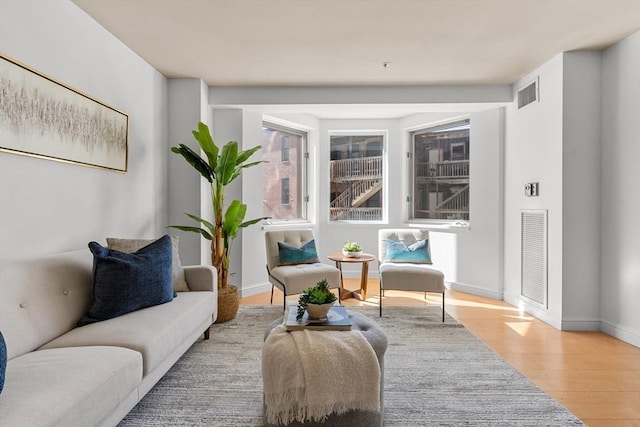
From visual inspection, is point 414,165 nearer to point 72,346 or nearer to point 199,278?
point 199,278

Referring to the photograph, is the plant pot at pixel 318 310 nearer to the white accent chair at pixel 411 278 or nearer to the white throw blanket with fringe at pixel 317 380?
the white throw blanket with fringe at pixel 317 380

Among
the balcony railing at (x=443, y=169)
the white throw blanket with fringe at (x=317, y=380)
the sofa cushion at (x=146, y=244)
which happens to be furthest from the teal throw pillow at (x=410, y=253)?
the white throw blanket with fringe at (x=317, y=380)

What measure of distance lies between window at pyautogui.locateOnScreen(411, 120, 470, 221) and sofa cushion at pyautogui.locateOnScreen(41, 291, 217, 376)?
3.88m

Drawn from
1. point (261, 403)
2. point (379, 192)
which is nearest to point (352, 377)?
point (261, 403)

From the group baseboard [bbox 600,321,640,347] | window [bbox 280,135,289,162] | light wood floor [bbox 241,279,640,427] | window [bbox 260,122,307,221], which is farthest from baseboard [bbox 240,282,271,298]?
baseboard [bbox 600,321,640,347]

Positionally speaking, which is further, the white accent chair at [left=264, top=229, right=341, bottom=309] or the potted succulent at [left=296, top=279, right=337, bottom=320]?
the white accent chair at [left=264, top=229, right=341, bottom=309]

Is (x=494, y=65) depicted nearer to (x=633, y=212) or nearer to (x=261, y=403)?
(x=633, y=212)

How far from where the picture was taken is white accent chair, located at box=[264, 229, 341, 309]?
3617 mm

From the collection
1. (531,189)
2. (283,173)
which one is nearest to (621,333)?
(531,189)

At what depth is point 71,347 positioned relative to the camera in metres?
1.76

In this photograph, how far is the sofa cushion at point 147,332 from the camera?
1.81 meters

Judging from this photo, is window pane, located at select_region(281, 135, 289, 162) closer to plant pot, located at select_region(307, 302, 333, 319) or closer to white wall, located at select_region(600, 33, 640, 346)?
plant pot, located at select_region(307, 302, 333, 319)

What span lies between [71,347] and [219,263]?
1.80 meters

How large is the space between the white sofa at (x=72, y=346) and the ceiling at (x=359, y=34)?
6.21 ft
